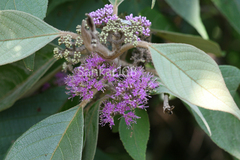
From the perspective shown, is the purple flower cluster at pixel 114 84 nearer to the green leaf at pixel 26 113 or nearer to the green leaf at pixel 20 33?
the green leaf at pixel 20 33

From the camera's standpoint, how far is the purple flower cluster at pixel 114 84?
0.92m

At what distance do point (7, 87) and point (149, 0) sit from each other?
1.07 metres

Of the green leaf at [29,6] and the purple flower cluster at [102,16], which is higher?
the green leaf at [29,6]

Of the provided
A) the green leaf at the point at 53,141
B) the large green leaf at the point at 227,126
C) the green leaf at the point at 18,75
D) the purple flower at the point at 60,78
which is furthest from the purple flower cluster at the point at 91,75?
the purple flower at the point at 60,78

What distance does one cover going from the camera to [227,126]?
44.2 inches

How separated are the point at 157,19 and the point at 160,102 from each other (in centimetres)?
70

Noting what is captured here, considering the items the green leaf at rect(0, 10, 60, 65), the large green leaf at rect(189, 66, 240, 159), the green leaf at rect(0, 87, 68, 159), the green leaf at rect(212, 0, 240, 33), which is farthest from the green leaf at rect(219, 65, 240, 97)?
the green leaf at rect(0, 87, 68, 159)

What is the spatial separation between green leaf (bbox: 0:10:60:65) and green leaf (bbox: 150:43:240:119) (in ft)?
1.32

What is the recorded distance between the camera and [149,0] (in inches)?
64.9

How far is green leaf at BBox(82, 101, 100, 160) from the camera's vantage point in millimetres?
984

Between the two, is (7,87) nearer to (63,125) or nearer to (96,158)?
(63,125)

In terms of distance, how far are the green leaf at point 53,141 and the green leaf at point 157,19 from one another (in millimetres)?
850

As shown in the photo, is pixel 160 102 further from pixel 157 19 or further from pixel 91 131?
pixel 91 131

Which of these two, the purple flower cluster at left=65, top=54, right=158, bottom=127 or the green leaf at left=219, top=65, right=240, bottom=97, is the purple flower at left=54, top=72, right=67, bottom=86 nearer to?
the purple flower cluster at left=65, top=54, right=158, bottom=127
